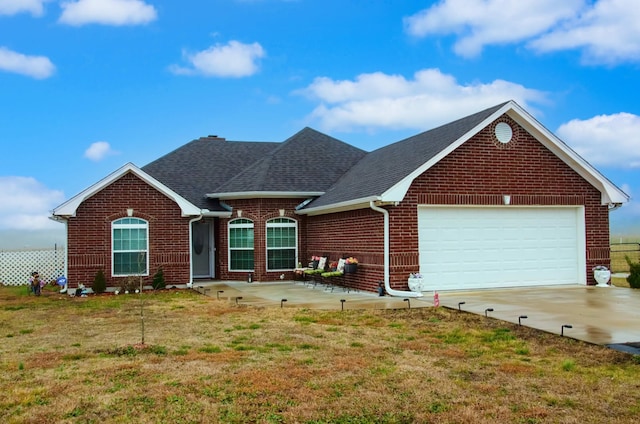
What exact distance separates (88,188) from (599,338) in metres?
14.9

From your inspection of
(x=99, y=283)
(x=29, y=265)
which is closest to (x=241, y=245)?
(x=99, y=283)

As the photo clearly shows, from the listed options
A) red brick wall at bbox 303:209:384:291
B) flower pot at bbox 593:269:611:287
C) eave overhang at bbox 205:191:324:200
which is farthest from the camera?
eave overhang at bbox 205:191:324:200

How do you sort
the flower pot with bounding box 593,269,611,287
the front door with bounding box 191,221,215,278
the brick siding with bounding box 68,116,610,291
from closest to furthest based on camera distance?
1. the brick siding with bounding box 68,116,610,291
2. the flower pot with bounding box 593,269,611,287
3. the front door with bounding box 191,221,215,278

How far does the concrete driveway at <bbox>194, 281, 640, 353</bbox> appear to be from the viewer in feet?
32.1

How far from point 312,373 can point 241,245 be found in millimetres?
14203

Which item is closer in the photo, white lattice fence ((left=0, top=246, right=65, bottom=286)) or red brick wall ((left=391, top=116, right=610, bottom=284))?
red brick wall ((left=391, top=116, right=610, bottom=284))

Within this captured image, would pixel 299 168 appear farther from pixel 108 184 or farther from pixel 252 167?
pixel 108 184

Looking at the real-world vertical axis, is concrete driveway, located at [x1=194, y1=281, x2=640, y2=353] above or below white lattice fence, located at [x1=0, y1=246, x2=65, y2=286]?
below

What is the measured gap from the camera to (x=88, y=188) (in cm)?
1834

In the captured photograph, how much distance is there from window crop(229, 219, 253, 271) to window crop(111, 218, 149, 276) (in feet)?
10.4

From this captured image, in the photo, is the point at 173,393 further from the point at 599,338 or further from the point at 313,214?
the point at 313,214

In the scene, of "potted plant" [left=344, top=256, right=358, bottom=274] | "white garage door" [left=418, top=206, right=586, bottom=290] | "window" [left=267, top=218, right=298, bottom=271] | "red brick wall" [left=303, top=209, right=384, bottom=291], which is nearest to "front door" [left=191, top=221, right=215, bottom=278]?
"window" [left=267, top=218, right=298, bottom=271]

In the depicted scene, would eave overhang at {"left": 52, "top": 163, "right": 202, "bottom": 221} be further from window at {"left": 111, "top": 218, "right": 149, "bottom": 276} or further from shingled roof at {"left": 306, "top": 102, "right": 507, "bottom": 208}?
shingled roof at {"left": 306, "top": 102, "right": 507, "bottom": 208}

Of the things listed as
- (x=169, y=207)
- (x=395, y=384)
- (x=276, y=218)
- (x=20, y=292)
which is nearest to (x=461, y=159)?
(x=276, y=218)
